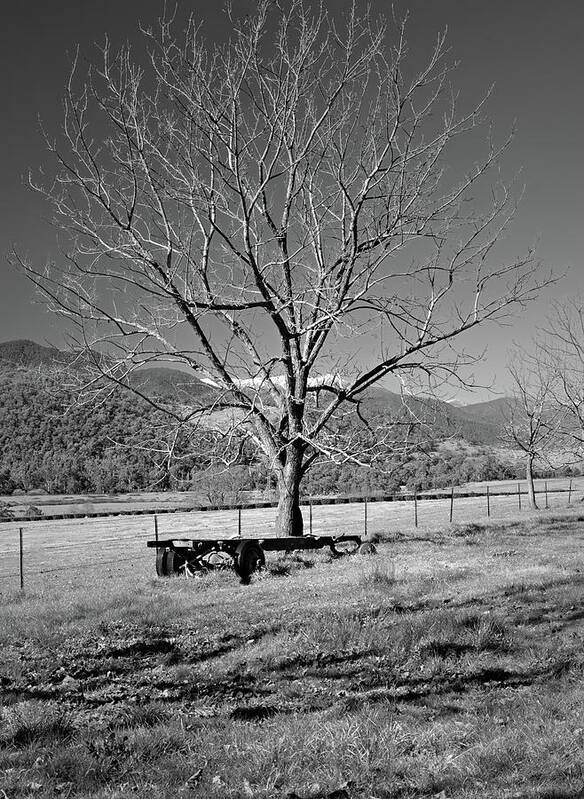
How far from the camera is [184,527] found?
39469 millimetres

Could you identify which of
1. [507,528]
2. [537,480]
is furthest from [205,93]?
[537,480]

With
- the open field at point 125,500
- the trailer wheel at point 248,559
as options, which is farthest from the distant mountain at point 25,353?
the open field at point 125,500

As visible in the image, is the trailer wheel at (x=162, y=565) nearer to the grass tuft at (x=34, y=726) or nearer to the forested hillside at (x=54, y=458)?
the grass tuft at (x=34, y=726)

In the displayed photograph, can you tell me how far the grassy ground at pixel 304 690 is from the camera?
4055 millimetres

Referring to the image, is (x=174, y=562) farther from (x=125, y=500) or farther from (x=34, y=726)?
(x=125, y=500)

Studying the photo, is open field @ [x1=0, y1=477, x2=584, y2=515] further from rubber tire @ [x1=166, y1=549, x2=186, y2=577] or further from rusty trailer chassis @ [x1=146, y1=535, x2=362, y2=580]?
rubber tire @ [x1=166, y1=549, x2=186, y2=577]

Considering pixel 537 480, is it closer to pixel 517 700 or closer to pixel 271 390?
pixel 271 390

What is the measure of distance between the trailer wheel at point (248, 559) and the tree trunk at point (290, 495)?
2759mm

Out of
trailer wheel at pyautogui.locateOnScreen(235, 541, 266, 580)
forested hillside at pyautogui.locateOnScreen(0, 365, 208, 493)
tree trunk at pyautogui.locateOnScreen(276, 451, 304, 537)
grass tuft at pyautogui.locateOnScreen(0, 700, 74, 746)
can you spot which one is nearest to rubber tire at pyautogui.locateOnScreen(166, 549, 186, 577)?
trailer wheel at pyautogui.locateOnScreen(235, 541, 266, 580)

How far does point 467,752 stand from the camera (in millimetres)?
4301

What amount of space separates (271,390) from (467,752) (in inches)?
499

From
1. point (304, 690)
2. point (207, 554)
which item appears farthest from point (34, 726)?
point (207, 554)

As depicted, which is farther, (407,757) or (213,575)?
(213,575)

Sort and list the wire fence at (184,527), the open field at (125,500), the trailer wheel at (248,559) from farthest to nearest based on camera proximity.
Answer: the open field at (125,500)
the wire fence at (184,527)
the trailer wheel at (248,559)
